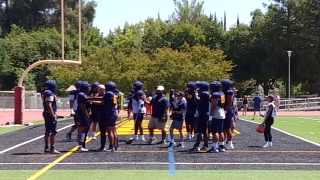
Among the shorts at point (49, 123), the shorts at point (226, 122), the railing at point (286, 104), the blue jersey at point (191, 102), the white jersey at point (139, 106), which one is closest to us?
the shorts at point (49, 123)

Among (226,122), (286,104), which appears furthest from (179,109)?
(286,104)

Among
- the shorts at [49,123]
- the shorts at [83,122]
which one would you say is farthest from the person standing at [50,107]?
the shorts at [83,122]

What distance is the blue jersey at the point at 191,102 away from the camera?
15.0 m

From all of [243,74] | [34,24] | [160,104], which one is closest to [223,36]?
[243,74]

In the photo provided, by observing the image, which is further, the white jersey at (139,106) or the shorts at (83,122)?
the white jersey at (139,106)

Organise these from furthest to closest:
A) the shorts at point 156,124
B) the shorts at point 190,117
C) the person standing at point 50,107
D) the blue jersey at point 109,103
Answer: the shorts at point 190,117 < the shorts at point 156,124 < the blue jersey at point 109,103 < the person standing at point 50,107

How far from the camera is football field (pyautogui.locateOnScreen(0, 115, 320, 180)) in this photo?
10.1 meters

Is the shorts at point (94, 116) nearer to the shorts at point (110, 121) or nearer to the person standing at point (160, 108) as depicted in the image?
the shorts at point (110, 121)

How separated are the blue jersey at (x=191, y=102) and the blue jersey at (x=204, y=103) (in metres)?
0.86

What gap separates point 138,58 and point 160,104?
37.4 meters

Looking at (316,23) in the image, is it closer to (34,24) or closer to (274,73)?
(274,73)

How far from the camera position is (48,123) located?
12906mm

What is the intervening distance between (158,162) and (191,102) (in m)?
4.09
